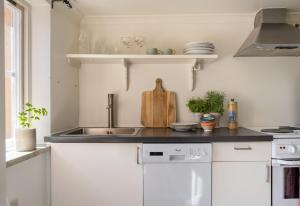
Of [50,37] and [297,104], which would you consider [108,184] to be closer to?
[50,37]

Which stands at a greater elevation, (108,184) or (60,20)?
(60,20)

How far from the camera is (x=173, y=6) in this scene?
6.87 feet

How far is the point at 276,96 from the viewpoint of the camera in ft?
7.63

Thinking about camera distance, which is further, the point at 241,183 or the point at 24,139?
the point at 241,183

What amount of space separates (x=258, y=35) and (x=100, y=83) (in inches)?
56.8

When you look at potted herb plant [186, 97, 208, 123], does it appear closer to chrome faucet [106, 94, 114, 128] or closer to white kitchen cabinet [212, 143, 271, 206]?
white kitchen cabinet [212, 143, 271, 206]

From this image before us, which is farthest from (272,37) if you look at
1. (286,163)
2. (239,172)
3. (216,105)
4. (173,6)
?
(239,172)

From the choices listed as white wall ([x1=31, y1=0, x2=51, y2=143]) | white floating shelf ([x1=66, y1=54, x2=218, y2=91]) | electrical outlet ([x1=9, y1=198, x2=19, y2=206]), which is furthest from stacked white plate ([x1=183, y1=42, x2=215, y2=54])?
electrical outlet ([x1=9, y1=198, x2=19, y2=206])

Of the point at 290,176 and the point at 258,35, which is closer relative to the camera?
the point at 290,176

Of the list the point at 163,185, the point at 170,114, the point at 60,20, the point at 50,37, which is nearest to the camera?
the point at 163,185

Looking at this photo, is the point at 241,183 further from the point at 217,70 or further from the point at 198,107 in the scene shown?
the point at 217,70

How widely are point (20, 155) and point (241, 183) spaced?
4.75 feet

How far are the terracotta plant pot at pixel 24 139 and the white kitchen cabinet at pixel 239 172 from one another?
1220 millimetres

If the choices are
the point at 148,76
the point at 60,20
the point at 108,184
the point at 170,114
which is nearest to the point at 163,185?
the point at 108,184
